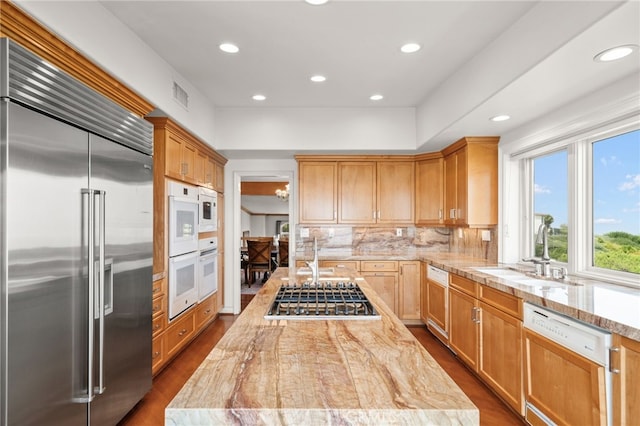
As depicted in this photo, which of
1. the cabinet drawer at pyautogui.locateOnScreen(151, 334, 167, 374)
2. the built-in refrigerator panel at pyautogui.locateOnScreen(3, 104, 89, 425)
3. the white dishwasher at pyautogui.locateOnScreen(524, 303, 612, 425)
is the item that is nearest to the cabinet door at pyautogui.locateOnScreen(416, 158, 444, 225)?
the white dishwasher at pyautogui.locateOnScreen(524, 303, 612, 425)

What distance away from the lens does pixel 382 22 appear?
2432mm

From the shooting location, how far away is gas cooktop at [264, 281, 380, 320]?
1669 millimetres

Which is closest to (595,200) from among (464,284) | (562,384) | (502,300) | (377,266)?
(502,300)

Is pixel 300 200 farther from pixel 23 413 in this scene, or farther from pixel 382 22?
pixel 23 413

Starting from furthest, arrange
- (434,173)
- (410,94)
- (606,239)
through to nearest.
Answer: (434,173) → (410,94) → (606,239)

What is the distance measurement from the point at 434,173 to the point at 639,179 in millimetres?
2317

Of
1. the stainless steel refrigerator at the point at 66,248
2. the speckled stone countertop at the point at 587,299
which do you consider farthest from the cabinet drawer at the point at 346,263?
the stainless steel refrigerator at the point at 66,248

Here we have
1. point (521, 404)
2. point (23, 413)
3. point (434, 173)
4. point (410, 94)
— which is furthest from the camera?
point (434, 173)

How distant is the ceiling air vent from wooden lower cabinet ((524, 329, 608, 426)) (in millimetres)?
3220

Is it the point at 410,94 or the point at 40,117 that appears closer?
the point at 40,117

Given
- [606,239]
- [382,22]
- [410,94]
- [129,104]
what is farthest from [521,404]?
[129,104]

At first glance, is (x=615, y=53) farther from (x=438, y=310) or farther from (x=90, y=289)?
(x=90, y=289)

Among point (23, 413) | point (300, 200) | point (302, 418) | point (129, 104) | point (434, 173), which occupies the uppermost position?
point (129, 104)

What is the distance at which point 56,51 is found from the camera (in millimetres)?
1932
